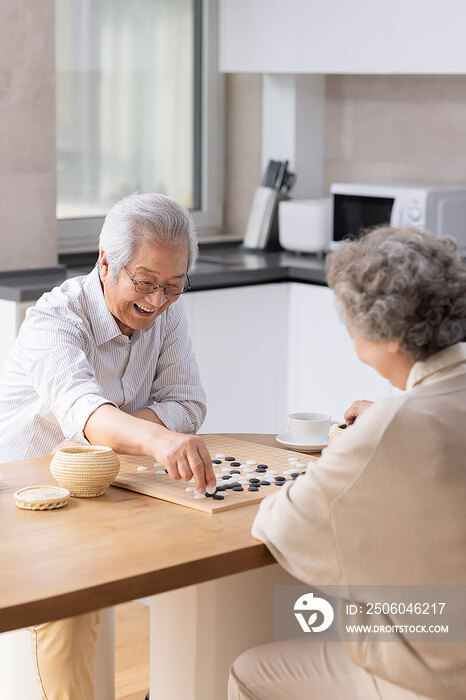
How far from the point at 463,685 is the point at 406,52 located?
281 centimetres

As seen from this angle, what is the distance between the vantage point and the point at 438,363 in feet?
5.46

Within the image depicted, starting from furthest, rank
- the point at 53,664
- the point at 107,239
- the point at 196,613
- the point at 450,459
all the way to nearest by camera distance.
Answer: the point at 107,239 < the point at 196,613 < the point at 53,664 < the point at 450,459

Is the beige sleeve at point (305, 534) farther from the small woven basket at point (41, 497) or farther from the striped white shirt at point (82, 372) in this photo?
the striped white shirt at point (82, 372)

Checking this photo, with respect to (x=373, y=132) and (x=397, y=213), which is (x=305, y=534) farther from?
(x=373, y=132)

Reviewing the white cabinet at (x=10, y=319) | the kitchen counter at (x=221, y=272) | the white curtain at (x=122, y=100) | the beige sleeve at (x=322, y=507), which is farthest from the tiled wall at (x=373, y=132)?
the beige sleeve at (x=322, y=507)

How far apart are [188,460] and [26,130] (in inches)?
82.6

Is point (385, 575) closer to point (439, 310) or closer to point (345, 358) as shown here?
point (439, 310)

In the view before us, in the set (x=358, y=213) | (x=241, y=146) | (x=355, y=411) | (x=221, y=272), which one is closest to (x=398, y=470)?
(x=355, y=411)

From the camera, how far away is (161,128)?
4.70 metres

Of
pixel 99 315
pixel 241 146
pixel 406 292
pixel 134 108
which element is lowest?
pixel 99 315

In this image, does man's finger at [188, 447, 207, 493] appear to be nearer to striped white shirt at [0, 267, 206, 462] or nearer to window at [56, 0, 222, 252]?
striped white shirt at [0, 267, 206, 462]

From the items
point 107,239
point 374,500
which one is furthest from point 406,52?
point 374,500

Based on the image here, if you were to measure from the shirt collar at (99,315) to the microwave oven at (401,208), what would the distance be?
1710 millimetres

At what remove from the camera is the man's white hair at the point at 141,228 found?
7.51ft
